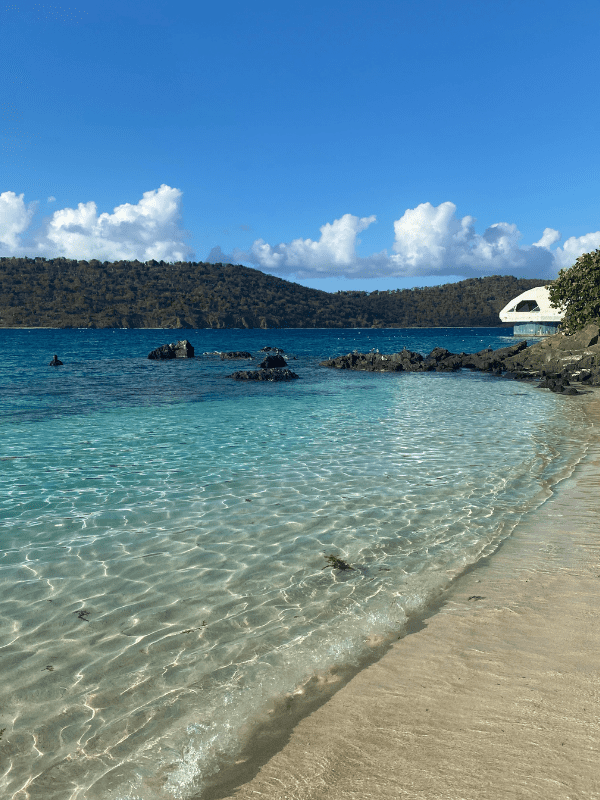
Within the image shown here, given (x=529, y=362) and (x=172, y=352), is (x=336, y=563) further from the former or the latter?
(x=172, y=352)

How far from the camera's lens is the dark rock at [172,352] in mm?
57656

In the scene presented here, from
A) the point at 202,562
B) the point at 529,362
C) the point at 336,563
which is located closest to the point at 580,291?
the point at 529,362

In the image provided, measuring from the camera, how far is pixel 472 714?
13.9ft

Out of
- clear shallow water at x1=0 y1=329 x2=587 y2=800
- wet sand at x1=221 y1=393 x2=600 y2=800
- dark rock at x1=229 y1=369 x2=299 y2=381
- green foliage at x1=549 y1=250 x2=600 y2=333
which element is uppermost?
green foliage at x1=549 y1=250 x2=600 y2=333

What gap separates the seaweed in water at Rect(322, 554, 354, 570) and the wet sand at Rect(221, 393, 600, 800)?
151 centimetres

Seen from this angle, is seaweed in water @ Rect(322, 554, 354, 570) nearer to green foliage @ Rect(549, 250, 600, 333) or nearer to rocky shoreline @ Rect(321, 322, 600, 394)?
rocky shoreline @ Rect(321, 322, 600, 394)

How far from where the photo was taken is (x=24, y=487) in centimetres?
1101

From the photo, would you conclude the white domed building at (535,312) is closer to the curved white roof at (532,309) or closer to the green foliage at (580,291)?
the curved white roof at (532,309)

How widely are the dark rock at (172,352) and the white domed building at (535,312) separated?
222 ft

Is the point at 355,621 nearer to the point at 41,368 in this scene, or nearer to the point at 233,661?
the point at 233,661

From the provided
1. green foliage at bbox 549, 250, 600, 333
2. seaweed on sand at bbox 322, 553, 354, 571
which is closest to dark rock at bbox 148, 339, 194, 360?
green foliage at bbox 549, 250, 600, 333

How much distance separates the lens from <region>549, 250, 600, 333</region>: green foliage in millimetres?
47531

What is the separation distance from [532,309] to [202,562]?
10578 cm

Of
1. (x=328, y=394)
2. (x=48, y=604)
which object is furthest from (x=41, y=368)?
(x=48, y=604)
